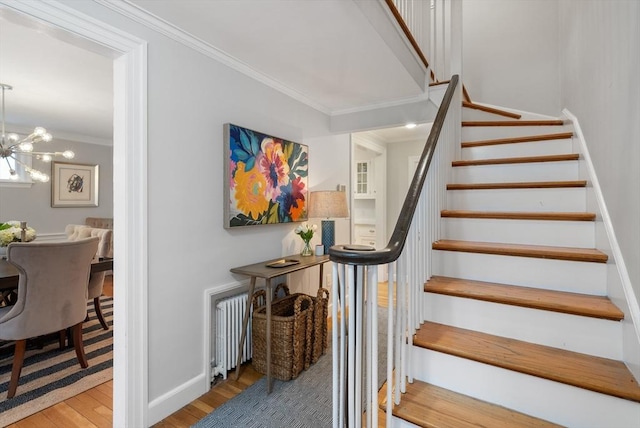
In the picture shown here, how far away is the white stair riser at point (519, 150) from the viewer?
222 cm

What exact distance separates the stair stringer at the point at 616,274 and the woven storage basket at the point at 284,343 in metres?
1.76

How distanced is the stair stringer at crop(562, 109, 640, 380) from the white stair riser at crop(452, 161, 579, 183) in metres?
0.10

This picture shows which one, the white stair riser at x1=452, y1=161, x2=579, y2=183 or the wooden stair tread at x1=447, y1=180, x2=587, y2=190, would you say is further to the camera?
the white stair riser at x1=452, y1=161, x2=579, y2=183

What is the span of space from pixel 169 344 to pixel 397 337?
1402 mm

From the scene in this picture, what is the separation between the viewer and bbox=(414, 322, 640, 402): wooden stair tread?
1.10 metres

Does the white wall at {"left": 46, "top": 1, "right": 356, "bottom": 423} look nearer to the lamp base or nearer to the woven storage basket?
the woven storage basket

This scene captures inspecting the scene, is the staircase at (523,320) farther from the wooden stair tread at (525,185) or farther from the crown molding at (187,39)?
the crown molding at (187,39)

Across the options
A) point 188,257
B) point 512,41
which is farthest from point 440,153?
point 512,41

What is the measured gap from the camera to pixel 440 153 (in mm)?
1908

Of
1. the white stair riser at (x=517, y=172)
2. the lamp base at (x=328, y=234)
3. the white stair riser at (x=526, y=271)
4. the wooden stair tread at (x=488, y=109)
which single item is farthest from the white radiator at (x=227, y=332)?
the wooden stair tread at (x=488, y=109)

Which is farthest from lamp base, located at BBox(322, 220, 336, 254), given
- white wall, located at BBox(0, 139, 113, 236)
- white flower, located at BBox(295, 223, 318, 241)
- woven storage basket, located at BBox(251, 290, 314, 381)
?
white wall, located at BBox(0, 139, 113, 236)

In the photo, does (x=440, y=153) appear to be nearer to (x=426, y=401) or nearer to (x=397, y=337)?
(x=397, y=337)

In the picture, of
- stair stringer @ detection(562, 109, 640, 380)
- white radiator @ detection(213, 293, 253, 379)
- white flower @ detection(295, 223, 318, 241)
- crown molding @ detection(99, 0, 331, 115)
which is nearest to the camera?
stair stringer @ detection(562, 109, 640, 380)

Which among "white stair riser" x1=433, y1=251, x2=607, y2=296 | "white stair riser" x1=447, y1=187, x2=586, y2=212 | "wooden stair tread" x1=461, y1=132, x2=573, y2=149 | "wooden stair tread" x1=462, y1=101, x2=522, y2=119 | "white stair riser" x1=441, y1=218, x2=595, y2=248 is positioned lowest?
"white stair riser" x1=433, y1=251, x2=607, y2=296
